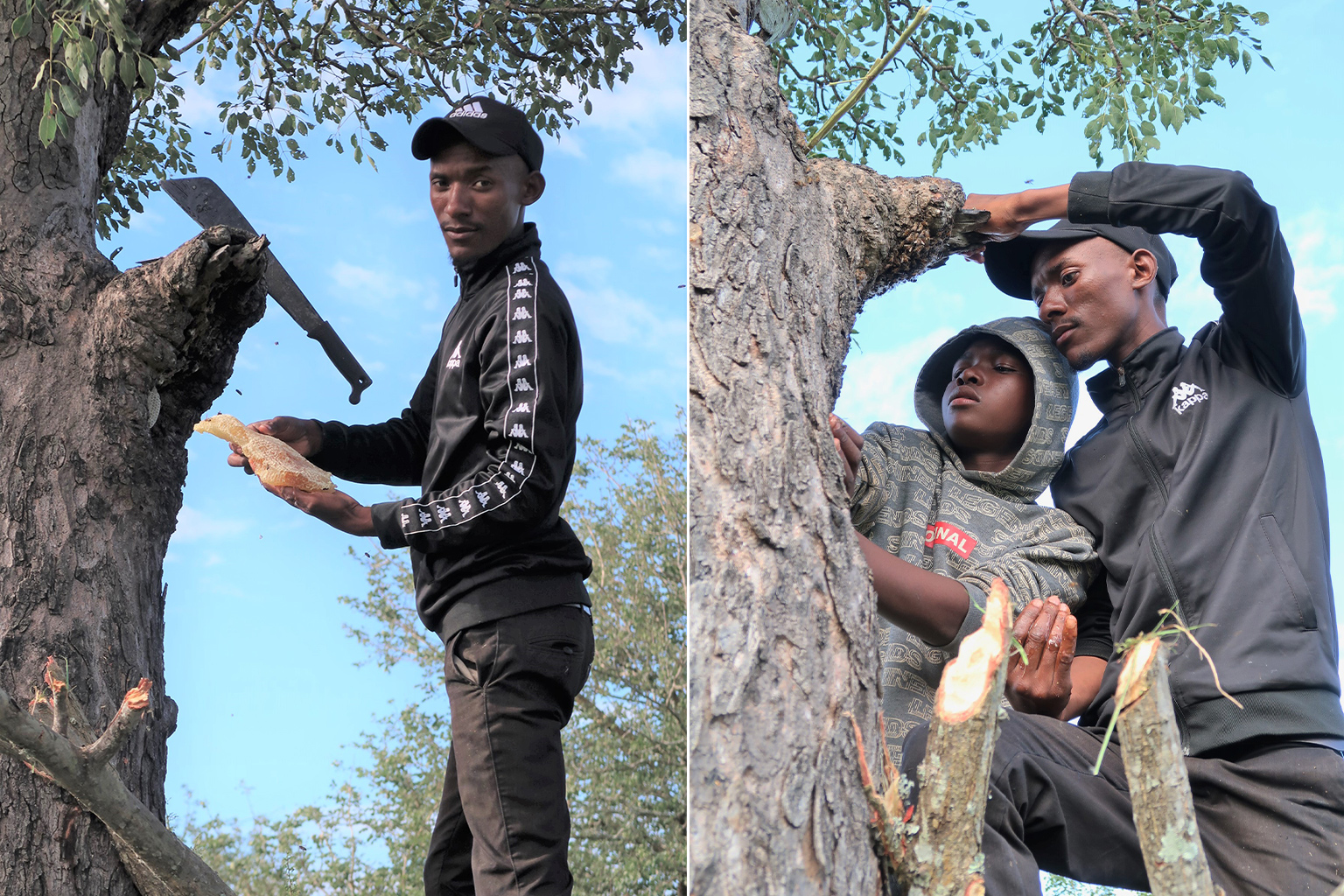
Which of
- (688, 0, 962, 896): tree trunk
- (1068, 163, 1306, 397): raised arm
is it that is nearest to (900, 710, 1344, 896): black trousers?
(688, 0, 962, 896): tree trunk

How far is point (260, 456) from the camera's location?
305cm

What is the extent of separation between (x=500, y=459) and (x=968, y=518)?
1.21 metres

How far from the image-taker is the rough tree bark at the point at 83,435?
327cm

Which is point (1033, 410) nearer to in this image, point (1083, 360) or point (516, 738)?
point (1083, 360)

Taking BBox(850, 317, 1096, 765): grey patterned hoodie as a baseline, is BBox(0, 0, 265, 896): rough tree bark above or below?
above

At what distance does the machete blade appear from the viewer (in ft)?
14.1

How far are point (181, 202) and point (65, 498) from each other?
1272 millimetres

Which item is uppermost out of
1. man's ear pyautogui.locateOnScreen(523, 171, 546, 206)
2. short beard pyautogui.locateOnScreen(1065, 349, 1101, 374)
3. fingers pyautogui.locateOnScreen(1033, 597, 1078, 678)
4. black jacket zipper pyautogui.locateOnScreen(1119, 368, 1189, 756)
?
man's ear pyautogui.locateOnScreen(523, 171, 546, 206)

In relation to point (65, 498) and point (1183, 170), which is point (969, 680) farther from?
point (65, 498)

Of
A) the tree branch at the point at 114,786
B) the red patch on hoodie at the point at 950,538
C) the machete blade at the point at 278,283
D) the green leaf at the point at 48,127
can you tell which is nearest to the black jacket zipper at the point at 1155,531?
the red patch on hoodie at the point at 950,538

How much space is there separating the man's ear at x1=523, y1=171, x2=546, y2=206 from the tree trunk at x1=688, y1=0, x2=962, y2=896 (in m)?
0.85

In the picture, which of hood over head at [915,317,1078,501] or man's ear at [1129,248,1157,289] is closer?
hood over head at [915,317,1078,501]

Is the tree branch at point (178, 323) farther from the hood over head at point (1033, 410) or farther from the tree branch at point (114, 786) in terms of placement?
the hood over head at point (1033, 410)

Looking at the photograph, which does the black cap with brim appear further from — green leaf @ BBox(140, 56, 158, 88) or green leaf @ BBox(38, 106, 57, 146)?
green leaf @ BBox(38, 106, 57, 146)
